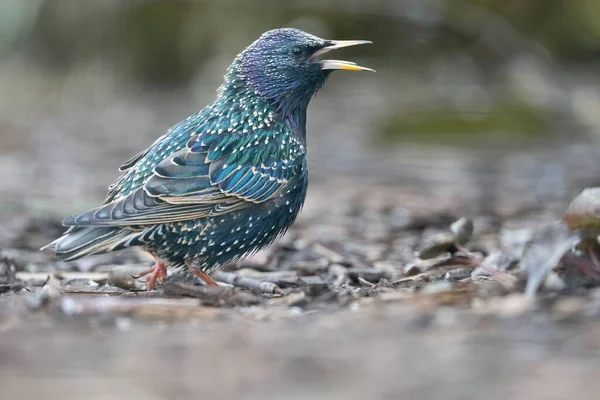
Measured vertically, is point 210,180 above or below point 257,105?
below

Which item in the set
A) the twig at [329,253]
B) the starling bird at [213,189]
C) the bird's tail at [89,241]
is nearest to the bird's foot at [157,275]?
the starling bird at [213,189]

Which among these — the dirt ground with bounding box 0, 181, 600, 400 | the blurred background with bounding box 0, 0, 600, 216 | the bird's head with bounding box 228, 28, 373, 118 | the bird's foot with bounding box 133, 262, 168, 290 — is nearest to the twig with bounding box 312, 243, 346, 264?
the dirt ground with bounding box 0, 181, 600, 400

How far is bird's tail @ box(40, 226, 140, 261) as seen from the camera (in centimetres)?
418

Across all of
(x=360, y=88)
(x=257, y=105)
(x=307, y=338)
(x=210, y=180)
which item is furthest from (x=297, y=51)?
(x=360, y=88)

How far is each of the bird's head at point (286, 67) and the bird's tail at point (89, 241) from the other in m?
1.07

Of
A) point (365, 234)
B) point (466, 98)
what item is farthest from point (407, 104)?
point (365, 234)

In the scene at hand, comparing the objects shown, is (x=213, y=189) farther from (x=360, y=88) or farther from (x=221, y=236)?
(x=360, y=88)

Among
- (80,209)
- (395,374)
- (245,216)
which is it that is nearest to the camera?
(395,374)

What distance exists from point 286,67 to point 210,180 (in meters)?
0.85

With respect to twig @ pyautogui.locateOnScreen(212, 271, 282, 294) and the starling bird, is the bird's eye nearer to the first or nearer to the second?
the starling bird

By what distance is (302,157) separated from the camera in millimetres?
4793

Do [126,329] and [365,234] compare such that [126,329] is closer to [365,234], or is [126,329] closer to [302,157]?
[302,157]

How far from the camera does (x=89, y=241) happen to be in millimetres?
4211

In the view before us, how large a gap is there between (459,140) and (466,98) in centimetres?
167
